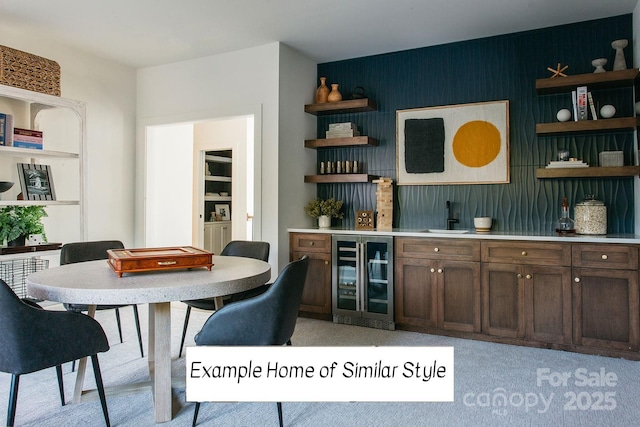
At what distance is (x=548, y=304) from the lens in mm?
3318

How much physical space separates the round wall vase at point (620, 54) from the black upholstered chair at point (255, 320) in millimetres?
3140

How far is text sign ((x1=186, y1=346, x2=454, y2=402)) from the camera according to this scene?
207 cm

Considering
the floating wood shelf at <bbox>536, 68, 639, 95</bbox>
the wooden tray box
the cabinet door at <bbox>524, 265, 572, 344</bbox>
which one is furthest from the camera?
the floating wood shelf at <bbox>536, 68, 639, 95</bbox>

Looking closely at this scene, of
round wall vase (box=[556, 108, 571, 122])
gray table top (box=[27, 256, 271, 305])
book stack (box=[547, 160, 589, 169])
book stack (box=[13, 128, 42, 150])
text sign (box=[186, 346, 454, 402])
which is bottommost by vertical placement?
text sign (box=[186, 346, 454, 402])

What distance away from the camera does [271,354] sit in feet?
6.81

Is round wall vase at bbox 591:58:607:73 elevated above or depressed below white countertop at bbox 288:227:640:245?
above

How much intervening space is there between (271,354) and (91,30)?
11.3ft

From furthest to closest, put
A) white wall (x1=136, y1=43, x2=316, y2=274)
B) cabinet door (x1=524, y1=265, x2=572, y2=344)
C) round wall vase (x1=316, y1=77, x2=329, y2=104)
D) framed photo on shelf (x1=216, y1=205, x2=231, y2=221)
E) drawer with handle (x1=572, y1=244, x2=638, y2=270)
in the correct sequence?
framed photo on shelf (x1=216, y1=205, x2=231, y2=221) < round wall vase (x1=316, y1=77, x2=329, y2=104) < white wall (x1=136, y1=43, x2=316, y2=274) < cabinet door (x1=524, y1=265, x2=572, y2=344) < drawer with handle (x1=572, y1=244, x2=638, y2=270)

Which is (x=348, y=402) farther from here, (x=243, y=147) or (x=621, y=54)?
(x=243, y=147)

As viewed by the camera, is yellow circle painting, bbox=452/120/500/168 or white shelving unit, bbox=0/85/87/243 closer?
white shelving unit, bbox=0/85/87/243

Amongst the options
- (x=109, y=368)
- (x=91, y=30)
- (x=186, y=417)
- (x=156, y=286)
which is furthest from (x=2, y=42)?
(x=186, y=417)

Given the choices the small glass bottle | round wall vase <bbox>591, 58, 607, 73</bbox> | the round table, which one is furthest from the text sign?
round wall vase <bbox>591, 58, 607, 73</bbox>

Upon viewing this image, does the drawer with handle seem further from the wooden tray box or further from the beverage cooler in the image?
the wooden tray box

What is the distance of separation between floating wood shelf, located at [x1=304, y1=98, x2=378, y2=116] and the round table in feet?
7.66
